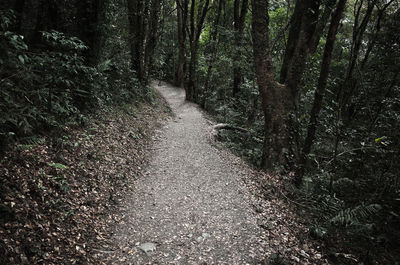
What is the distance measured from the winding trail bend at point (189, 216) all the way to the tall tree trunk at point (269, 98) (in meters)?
1.22

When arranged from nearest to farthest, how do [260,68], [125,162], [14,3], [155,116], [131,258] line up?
[131,258], [14,3], [125,162], [260,68], [155,116]

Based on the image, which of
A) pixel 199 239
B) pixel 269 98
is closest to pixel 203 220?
pixel 199 239

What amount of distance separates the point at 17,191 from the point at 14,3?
487cm

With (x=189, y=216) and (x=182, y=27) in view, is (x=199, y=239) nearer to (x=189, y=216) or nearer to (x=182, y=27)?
(x=189, y=216)

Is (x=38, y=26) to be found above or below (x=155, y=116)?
above

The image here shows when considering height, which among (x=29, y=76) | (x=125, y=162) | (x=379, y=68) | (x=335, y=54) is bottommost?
(x=125, y=162)

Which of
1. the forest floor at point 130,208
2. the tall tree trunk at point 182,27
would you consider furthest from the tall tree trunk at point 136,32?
the tall tree trunk at point 182,27

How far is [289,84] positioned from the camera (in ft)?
26.1

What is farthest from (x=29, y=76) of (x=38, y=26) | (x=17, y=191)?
(x=38, y=26)

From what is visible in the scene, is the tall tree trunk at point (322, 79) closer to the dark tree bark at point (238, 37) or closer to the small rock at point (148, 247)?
the small rock at point (148, 247)

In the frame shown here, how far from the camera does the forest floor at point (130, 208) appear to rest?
3.17 m

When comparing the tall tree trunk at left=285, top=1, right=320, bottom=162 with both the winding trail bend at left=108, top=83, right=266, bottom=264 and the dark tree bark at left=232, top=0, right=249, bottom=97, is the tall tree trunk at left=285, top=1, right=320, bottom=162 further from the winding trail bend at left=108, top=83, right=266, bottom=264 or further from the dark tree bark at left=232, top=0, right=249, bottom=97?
the dark tree bark at left=232, top=0, right=249, bottom=97

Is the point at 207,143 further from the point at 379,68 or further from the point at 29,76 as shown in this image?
the point at 379,68

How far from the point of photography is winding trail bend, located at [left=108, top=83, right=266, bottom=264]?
391cm
